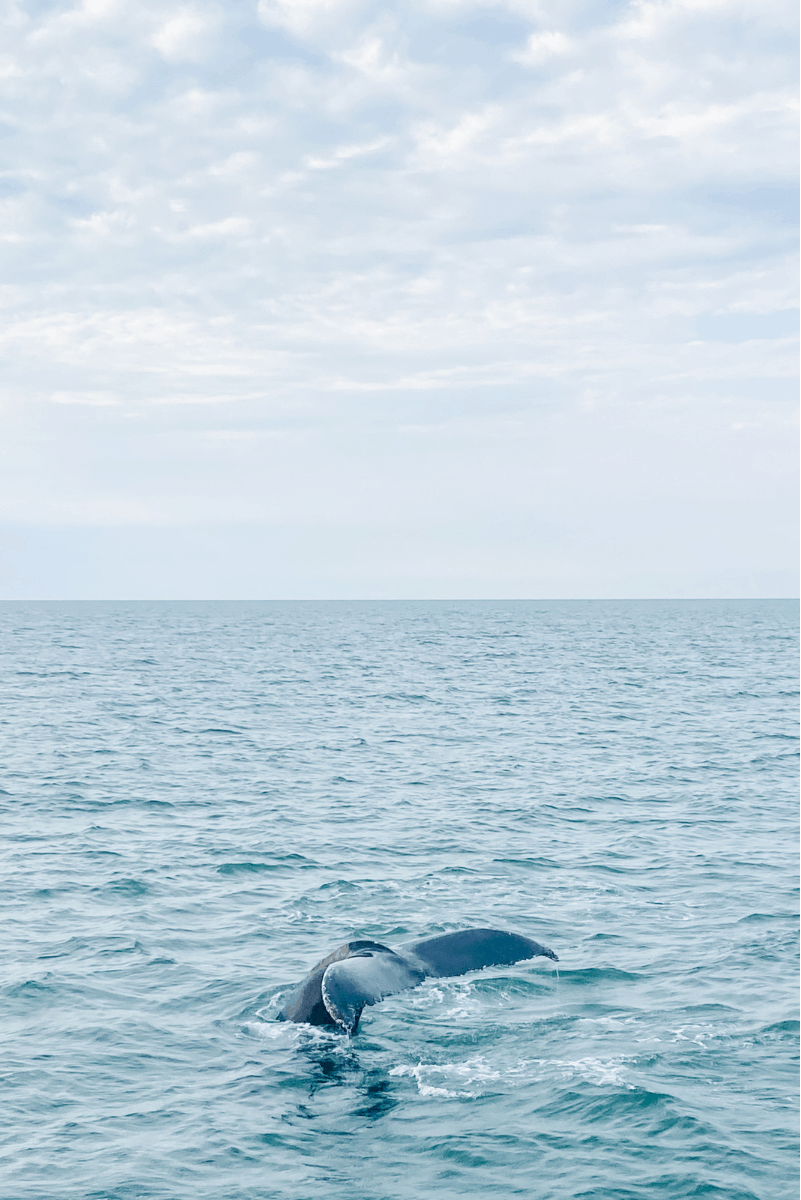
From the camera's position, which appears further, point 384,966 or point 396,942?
point 396,942

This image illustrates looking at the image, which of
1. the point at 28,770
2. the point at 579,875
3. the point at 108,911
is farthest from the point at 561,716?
the point at 108,911

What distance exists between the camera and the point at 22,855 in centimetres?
2462

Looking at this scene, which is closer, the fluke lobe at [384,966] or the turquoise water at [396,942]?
the turquoise water at [396,942]

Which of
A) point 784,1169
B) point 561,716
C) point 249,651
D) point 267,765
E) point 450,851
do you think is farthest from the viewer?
point 249,651

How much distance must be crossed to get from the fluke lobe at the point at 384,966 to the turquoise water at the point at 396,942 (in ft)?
1.93

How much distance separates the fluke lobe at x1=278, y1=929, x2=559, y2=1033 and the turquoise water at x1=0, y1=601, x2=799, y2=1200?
1.93ft

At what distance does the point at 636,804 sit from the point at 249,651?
7996cm

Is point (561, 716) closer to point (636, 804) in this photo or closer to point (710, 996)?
point (636, 804)

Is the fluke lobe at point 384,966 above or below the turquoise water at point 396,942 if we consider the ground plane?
above

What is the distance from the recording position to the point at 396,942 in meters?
18.2

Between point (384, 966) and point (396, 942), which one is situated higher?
point (384, 966)

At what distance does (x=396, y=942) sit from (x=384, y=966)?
5.06 m

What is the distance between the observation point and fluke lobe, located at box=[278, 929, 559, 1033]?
1292 centimetres

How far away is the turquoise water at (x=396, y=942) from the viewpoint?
11.8 m
